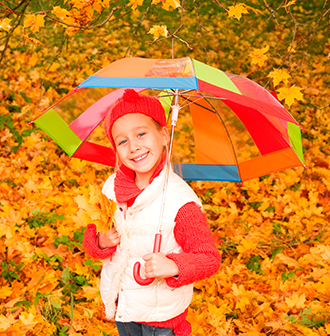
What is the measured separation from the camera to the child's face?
1519mm

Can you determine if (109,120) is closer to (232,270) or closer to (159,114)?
(159,114)

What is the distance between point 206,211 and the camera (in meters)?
3.48

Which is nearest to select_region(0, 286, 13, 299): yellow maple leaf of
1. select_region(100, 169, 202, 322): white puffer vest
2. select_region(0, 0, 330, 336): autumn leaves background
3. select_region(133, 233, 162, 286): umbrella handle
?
select_region(0, 0, 330, 336): autumn leaves background

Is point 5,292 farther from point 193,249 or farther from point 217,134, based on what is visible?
point 217,134

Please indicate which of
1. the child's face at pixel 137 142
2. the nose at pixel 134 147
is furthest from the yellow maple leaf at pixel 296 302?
the nose at pixel 134 147

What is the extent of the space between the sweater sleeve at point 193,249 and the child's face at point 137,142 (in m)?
0.27

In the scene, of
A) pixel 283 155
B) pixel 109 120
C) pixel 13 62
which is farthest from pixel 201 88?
pixel 13 62

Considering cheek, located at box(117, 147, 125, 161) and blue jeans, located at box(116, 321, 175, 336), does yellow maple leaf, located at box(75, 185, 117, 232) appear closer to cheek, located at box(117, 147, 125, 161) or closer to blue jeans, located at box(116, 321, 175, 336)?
cheek, located at box(117, 147, 125, 161)

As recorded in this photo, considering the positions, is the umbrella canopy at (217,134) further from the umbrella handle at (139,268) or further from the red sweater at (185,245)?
the umbrella handle at (139,268)

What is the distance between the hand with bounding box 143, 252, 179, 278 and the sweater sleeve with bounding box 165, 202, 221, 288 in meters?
0.02

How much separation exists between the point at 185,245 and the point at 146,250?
18cm

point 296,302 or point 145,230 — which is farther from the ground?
point 145,230

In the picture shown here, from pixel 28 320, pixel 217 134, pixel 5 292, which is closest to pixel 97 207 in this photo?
pixel 217 134

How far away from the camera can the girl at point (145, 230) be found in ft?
4.72
